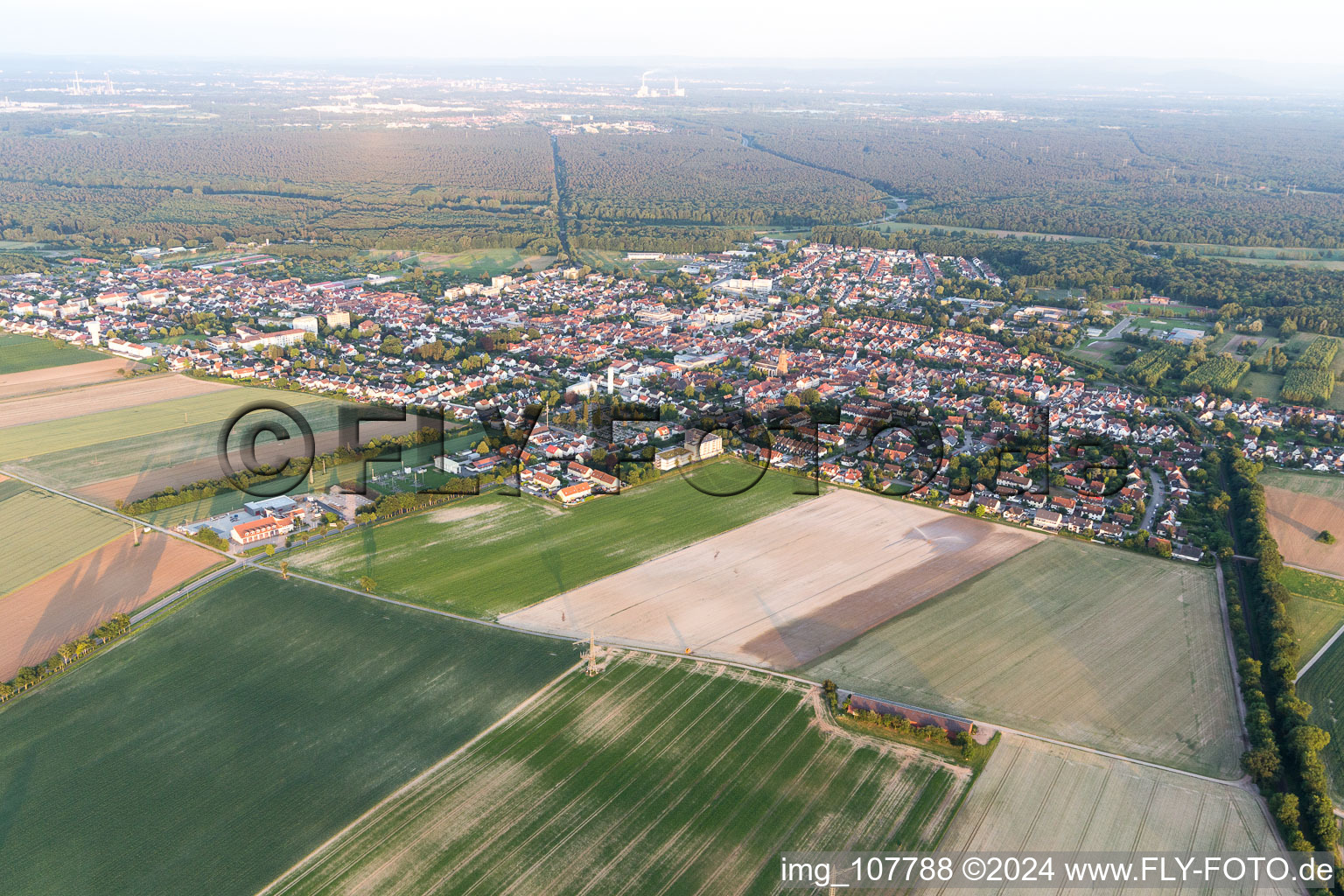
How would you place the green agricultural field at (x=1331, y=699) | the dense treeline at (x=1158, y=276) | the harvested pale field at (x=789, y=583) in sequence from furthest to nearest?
the dense treeline at (x=1158, y=276) → the harvested pale field at (x=789, y=583) → the green agricultural field at (x=1331, y=699)

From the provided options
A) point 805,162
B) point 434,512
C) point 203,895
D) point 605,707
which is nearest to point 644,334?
point 434,512

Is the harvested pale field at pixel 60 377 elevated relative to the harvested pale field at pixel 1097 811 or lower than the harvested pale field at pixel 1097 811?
elevated

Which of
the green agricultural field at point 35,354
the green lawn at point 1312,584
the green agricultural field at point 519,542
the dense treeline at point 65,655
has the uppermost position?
the green agricultural field at point 35,354

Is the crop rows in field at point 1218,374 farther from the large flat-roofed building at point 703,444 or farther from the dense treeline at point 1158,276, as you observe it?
the large flat-roofed building at point 703,444

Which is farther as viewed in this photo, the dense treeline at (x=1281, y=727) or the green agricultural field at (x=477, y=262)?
the green agricultural field at (x=477, y=262)

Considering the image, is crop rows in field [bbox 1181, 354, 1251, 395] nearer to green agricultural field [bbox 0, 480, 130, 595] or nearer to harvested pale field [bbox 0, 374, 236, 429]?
green agricultural field [bbox 0, 480, 130, 595]

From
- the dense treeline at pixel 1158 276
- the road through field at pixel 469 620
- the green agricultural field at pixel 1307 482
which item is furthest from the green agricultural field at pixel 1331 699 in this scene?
the dense treeline at pixel 1158 276

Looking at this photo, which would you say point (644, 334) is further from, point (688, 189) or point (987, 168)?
point (987, 168)

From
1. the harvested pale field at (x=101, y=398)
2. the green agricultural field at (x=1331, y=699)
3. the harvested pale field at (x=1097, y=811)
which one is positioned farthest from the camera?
the harvested pale field at (x=101, y=398)

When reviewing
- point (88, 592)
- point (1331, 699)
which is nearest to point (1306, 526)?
point (1331, 699)
